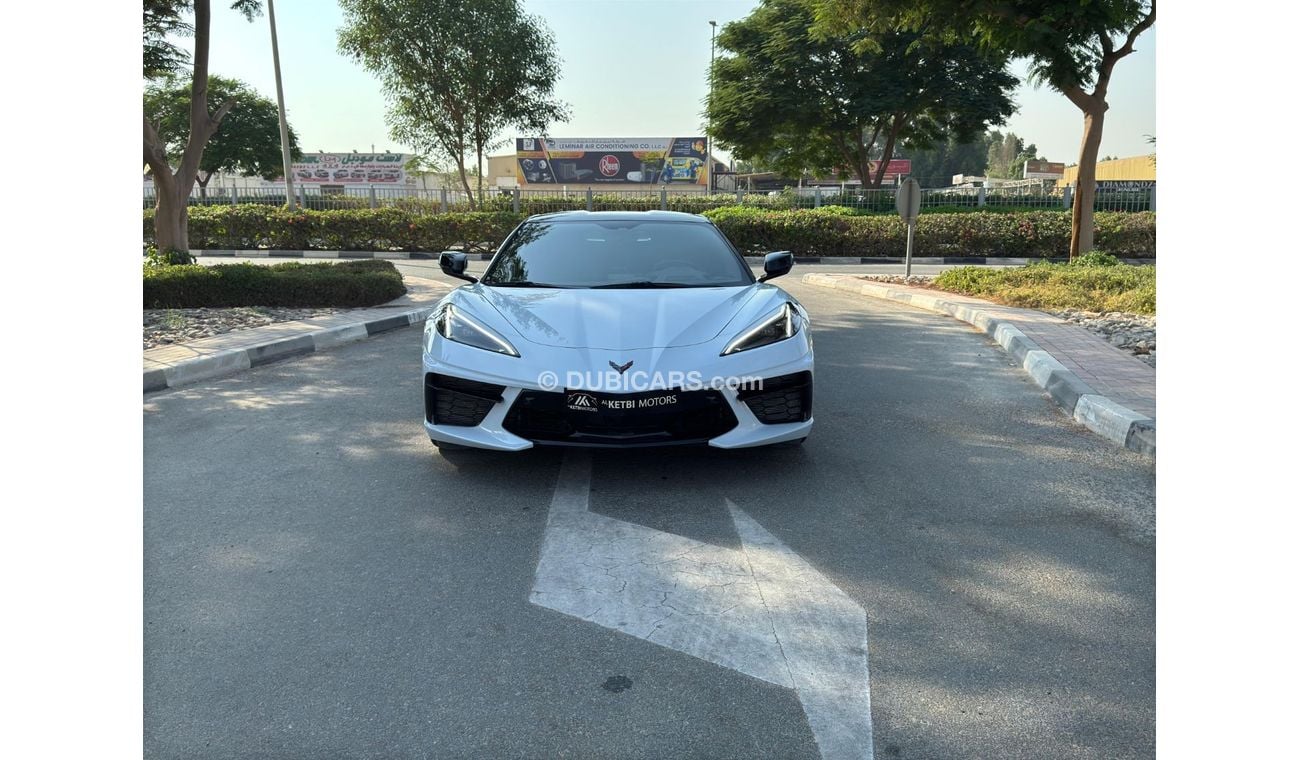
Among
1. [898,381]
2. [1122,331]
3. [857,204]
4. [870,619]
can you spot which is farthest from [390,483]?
[857,204]

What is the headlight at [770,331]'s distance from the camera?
4.32 meters

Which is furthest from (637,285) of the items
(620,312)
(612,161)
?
(612,161)

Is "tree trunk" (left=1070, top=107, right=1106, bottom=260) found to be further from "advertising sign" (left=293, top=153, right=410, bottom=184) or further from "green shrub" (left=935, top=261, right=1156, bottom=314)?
"advertising sign" (left=293, top=153, right=410, bottom=184)

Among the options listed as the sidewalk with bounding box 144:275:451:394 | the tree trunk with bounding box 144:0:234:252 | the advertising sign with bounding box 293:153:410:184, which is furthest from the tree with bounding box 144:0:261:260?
the advertising sign with bounding box 293:153:410:184

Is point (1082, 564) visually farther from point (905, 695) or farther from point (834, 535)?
point (905, 695)

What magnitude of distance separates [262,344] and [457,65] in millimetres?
19829

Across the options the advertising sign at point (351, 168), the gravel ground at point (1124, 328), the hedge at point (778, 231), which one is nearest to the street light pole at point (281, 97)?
the hedge at point (778, 231)

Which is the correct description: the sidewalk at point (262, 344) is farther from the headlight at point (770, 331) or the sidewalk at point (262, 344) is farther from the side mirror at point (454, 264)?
the headlight at point (770, 331)

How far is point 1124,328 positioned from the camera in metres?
8.40

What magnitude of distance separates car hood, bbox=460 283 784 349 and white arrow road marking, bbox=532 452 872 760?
35.5 inches

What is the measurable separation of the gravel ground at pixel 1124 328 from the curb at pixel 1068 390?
29.2 inches

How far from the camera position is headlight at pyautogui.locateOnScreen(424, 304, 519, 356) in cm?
429

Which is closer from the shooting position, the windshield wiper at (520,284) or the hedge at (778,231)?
the windshield wiper at (520,284)

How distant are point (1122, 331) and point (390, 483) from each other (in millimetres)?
7108
